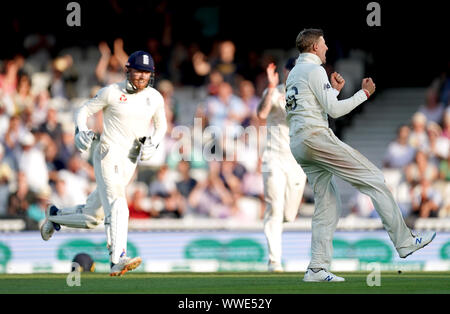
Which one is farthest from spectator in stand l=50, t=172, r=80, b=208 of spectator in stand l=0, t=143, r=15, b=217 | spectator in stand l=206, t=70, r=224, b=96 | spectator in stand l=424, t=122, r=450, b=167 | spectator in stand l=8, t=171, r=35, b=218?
spectator in stand l=424, t=122, r=450, b=167

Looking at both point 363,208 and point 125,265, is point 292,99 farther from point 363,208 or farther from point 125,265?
point 363,208

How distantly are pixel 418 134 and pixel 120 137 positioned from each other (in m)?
8.65

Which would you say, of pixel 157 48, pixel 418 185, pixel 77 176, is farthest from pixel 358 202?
pixel 157 48

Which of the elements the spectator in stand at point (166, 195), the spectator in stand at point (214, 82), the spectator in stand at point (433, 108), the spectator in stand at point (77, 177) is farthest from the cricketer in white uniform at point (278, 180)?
the spectator in stand at point (214, 82)

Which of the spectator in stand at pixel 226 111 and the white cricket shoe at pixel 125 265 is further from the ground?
the spectator in stand at pixel 226 111

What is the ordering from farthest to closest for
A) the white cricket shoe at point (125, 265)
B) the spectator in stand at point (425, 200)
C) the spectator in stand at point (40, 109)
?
the spectator in stand at point (40, 109)
the spectator in stand at point (425, 200)
the white cricket shoe at point (125, 265)

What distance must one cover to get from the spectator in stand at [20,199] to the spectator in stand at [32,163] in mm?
161

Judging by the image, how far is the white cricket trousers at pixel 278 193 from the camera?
13930mm

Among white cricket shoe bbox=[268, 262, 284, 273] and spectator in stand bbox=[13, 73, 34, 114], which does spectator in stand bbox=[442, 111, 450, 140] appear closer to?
white cricket shoe bbox=[268, 262, 284, 273]

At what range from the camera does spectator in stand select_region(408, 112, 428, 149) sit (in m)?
19.8

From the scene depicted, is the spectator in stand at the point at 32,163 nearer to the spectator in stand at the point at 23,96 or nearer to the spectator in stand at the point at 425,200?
the spectator in stand at the point at 23,96

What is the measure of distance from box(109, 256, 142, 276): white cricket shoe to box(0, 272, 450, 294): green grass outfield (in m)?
0.11

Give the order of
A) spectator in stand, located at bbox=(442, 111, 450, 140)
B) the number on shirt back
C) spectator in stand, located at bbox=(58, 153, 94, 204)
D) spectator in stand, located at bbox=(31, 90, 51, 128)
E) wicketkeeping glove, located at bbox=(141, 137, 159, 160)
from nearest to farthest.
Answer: the number on shirt back
wicketkeeping glove, located at bbox=(141, 137, 159, 160)
spectator in stand, located at bbox=(58, 153, 94, 204)
spectator in stand, located at bbox=(442, 111, 450, 140)
spectator in stand, located at bbox=(31, 90, 51, 128)

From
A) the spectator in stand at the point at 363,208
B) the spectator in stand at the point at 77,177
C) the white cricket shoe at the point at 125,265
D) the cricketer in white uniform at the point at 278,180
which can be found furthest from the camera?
the spectator in stand at the point at 77,177
